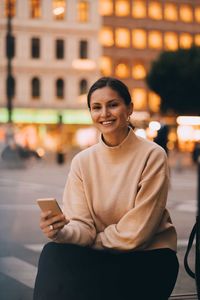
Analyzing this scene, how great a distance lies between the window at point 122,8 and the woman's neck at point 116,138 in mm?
69876

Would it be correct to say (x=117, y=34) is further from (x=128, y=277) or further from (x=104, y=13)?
(x=128, y=277)

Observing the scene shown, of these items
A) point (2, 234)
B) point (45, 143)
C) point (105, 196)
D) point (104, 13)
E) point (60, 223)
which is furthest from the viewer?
→ point (104, 13)

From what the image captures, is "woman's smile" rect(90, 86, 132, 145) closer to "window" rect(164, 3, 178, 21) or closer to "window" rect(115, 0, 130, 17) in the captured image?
"window" rect(115, 0, 130, 17)

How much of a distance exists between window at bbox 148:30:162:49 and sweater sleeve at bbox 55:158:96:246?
7167 centimetres

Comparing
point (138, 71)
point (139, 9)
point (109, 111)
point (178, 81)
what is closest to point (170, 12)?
point (139, 9)

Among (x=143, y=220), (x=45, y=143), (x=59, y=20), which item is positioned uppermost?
(x=59, y=20)

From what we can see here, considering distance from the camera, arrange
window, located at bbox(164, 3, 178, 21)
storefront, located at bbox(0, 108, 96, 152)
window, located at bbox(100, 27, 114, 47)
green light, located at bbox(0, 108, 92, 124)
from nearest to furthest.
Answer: storefront, located at bbox(0, 108, 96, 152) → green light, located at bbox(0, 108, 92, 124) → window, located at bbox(100, 27, 114, 47) → window, located at bbox(164, 3, 178, 21)

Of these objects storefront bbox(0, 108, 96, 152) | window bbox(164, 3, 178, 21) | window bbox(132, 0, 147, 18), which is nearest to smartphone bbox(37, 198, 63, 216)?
storefront bbox(0, 108, 96, 152)

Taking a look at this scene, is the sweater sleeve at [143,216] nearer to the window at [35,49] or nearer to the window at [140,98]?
the window at [35,49]

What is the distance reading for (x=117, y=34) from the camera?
7225 centimetres

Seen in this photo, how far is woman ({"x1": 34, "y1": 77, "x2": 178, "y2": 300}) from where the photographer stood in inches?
122

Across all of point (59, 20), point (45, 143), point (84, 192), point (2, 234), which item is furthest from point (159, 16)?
point (84, 192)

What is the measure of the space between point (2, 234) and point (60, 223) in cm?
550

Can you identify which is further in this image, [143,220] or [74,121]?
[74,121]
